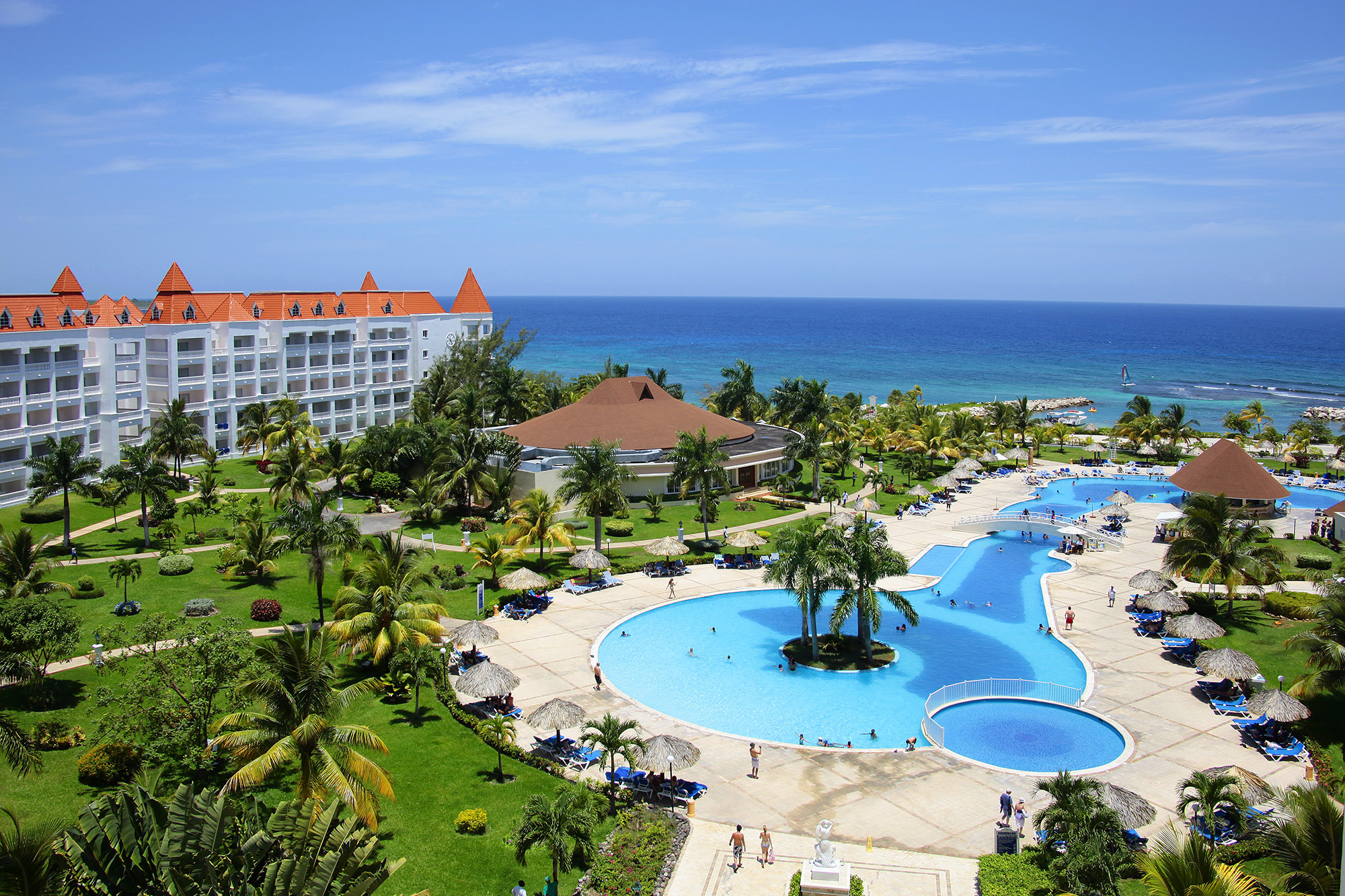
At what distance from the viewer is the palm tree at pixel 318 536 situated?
3684cm

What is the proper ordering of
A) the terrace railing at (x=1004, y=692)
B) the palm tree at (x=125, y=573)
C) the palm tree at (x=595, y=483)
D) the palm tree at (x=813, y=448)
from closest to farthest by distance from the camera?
the terrace railing at (x=1004, y=692), the palm tree at (x=125, y=573), the palm tree at (x=595, y=483), the palm tree at (x=813, y=448)

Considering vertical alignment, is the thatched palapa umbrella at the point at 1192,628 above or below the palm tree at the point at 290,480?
below

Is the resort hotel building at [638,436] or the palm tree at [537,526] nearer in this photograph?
the palm tree at [537,526]

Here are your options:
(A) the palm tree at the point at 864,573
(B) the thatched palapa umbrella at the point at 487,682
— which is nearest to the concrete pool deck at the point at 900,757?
(B) the thatched palapa umbrella at the point at 487,682

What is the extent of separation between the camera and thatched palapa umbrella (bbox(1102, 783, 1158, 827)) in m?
22.8

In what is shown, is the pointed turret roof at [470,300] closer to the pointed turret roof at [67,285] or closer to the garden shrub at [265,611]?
the pointed turret roof at [67,285]

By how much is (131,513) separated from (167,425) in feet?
21.4

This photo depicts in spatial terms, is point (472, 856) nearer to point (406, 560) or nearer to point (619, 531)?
point (406, 560)

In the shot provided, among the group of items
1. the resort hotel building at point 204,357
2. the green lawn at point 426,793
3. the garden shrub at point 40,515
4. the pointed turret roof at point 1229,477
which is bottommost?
the green lawn at point 426,793

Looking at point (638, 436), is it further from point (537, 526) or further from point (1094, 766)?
point (1094, 766)

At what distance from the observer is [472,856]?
891 inches

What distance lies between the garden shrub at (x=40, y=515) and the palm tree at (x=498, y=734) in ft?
109

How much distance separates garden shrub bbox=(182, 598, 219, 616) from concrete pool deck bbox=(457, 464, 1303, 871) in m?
11.7

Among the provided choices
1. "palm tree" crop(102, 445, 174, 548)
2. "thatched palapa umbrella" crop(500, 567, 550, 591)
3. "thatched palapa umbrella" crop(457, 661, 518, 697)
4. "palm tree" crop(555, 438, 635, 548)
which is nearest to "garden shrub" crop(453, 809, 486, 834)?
"thatched palapa umbrella" crop(457, 661, 518, 697)
